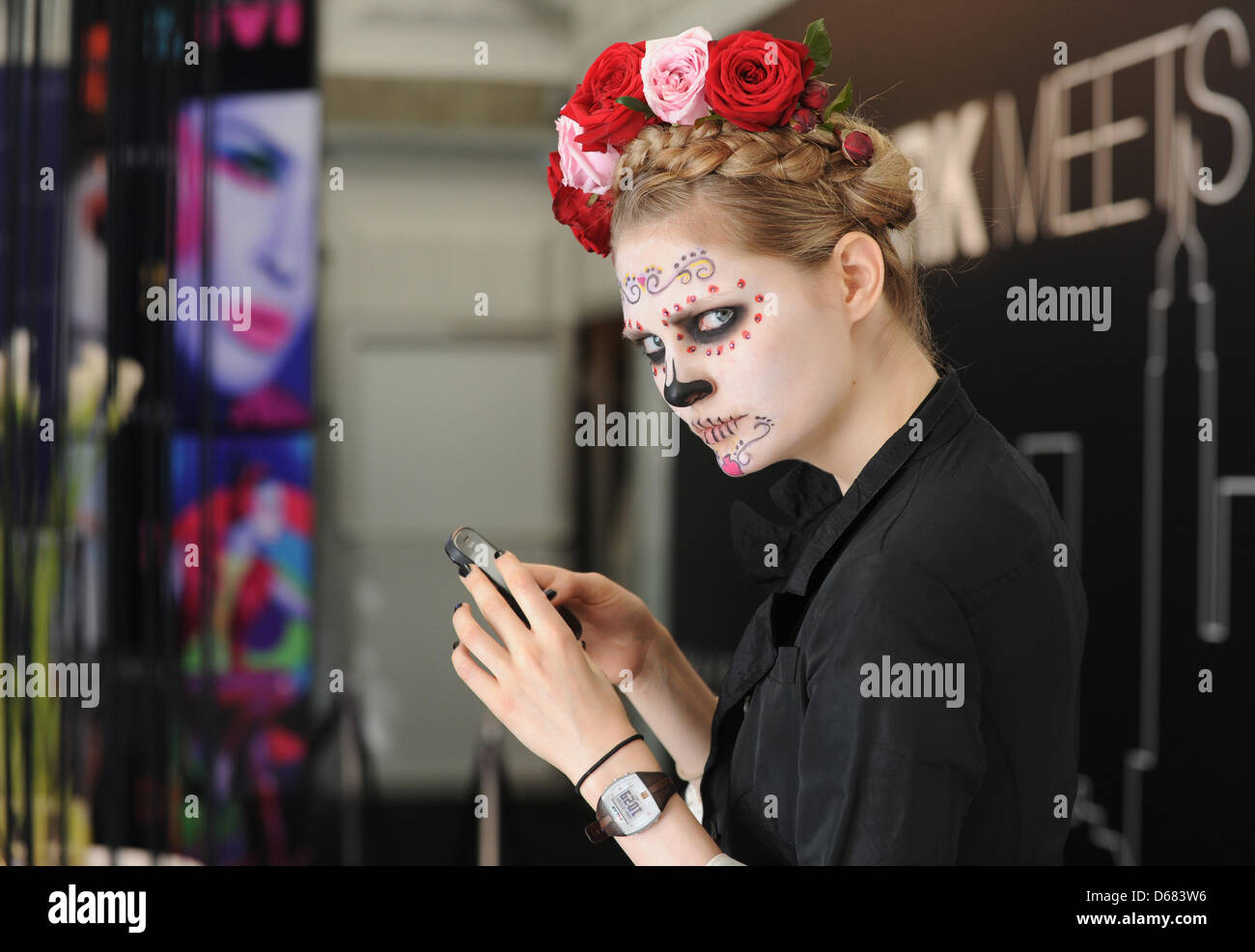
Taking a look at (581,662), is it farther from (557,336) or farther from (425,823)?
(425,823)

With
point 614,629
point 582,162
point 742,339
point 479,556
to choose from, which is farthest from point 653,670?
point 582,162

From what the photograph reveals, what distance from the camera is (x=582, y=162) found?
0.89 meters

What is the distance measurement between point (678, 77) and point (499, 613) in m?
0.42

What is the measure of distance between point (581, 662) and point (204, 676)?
705 mm

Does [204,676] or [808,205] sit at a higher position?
[808,205]

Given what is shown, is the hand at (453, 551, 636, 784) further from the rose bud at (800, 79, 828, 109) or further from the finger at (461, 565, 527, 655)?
the rose bud at (800, 79, 828, 109)

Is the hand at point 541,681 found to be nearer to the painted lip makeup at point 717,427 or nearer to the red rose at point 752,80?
the painted lip makeup at point 717,427

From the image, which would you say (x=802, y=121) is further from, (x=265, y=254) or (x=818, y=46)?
(x=265, y=254)

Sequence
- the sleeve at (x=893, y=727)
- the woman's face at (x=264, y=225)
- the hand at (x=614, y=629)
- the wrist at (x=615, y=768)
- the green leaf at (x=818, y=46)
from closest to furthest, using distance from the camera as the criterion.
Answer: the sleeve at (x=893, y=727)
the wrist at (x=615, y=768)
the green leaf at (x=818, y=46)
the hand at (x=614, y=629)
the woman's face at (x=264, y=225)

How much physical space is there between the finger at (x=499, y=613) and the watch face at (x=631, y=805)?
0.12m

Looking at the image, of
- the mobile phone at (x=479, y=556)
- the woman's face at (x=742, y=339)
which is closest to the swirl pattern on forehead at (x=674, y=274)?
the woman's face at (x=742, y=339)

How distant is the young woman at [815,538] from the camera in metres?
0.66

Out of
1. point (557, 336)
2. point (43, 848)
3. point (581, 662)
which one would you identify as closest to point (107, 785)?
point (43, 848)
